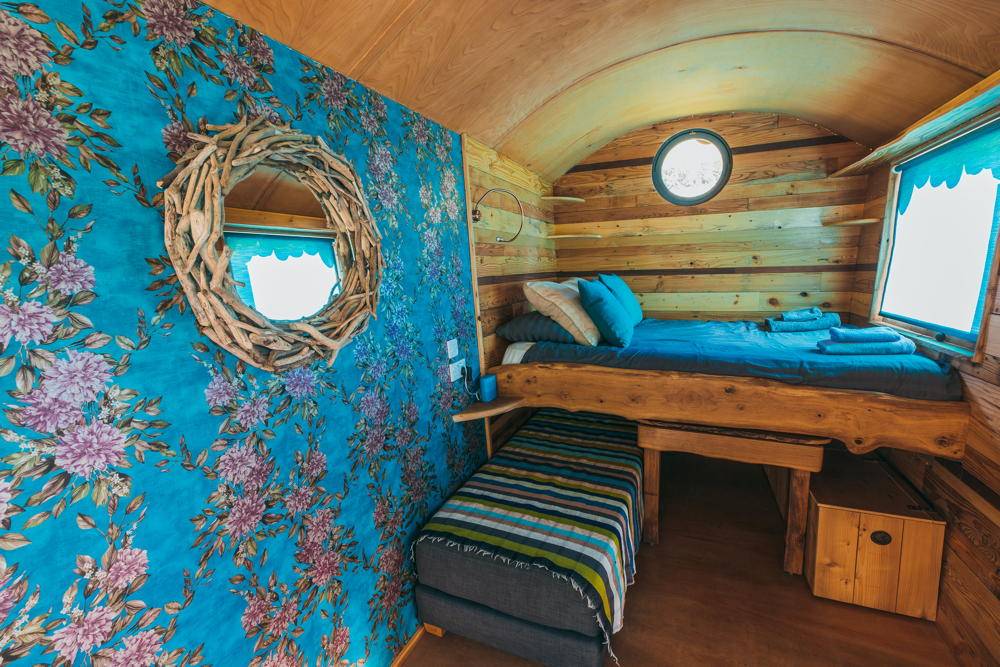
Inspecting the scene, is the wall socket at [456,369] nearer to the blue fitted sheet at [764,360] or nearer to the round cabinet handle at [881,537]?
the blue fitted sheet at [764,360]

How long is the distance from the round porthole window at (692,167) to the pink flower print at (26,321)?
350 centimetres

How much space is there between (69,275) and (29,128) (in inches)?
10.6

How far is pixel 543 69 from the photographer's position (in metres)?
1.90

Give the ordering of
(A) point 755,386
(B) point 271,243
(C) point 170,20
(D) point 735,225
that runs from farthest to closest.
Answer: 1. (D) point 735,225
2. (A) point 755,386
3. (B) point 271,243
4. (C) point 170,20

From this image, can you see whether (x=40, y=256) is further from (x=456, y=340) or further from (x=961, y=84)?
(x=961, y=84)

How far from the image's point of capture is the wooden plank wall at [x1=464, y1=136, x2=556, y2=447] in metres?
2.36

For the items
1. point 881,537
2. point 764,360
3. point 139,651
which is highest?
point 764,360

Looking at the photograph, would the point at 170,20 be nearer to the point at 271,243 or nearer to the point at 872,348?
the point at 271,243

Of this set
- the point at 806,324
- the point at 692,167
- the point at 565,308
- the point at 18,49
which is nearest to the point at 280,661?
the point at 18,49

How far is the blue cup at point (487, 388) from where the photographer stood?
230cm

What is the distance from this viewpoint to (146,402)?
903 mm

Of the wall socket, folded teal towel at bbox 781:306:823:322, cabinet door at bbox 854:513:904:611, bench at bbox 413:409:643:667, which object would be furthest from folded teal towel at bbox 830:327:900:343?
the wall socket

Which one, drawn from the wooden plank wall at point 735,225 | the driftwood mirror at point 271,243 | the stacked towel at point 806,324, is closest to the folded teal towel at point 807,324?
the stacked towel at point 806,324

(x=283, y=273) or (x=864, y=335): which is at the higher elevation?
(x=283, y=273)
